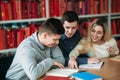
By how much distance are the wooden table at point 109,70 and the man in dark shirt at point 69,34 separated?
0.24 m

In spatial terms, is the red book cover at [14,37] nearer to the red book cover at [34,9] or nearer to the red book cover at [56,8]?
the red book cover at [34,9]

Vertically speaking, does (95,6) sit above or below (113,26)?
above

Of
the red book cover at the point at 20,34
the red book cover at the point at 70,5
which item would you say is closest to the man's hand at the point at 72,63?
the red book cover at the point at 20,34

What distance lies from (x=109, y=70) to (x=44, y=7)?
157cm

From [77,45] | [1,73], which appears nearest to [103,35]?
[77,45]

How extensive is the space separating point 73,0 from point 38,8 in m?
0.64

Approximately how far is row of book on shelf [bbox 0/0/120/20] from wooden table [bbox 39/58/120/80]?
131 cm

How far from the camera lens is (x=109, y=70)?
203 centimetres

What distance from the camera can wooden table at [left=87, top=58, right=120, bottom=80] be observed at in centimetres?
185

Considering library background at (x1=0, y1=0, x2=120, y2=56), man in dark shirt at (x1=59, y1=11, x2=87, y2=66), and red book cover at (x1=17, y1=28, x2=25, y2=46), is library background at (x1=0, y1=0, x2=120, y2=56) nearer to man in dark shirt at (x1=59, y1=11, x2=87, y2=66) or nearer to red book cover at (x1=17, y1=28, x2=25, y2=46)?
red book cover at (x1=17, y1=28, x2=25, y2=46)

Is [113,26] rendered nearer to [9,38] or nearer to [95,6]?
[95,6]

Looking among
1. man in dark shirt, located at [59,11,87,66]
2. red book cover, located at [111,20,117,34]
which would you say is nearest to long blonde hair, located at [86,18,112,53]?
man in dark shirt, located at [59,11,87,66]

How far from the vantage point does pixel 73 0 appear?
3518 millimetres

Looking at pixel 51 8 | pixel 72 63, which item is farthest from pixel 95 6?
pixel 72 63
